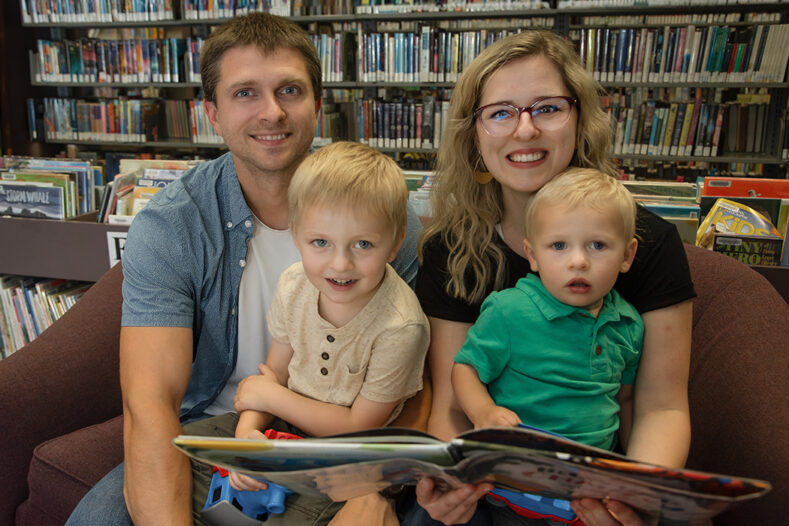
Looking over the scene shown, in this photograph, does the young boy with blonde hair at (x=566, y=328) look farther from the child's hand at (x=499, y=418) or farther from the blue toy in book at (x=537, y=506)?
the blue toy in book at (x=537, y=506)

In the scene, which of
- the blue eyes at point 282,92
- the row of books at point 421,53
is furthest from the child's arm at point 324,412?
the row of books at point 421,53

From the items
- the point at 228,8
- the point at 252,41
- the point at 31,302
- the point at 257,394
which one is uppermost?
the point at 228,8

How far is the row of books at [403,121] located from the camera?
4.19 meters

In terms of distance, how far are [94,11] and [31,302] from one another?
284 centimetres

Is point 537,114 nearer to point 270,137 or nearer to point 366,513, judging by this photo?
point 270,137

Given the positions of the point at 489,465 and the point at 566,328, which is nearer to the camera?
the point at 489,465

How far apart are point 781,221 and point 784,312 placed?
2.85 feet

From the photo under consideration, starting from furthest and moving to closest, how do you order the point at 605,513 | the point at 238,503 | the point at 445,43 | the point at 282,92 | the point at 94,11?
the point at 94,11
the point at 445,43
the point at 282,92
the point at 238,503
the point at 605,513

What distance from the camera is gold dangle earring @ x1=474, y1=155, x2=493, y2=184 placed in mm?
1417

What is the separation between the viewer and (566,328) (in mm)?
1155

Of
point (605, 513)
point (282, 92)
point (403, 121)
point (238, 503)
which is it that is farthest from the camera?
point (403, 121)

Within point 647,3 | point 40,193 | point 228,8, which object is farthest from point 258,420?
point 228,8

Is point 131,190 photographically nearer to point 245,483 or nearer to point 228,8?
point 245,483

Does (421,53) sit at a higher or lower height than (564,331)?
higher
